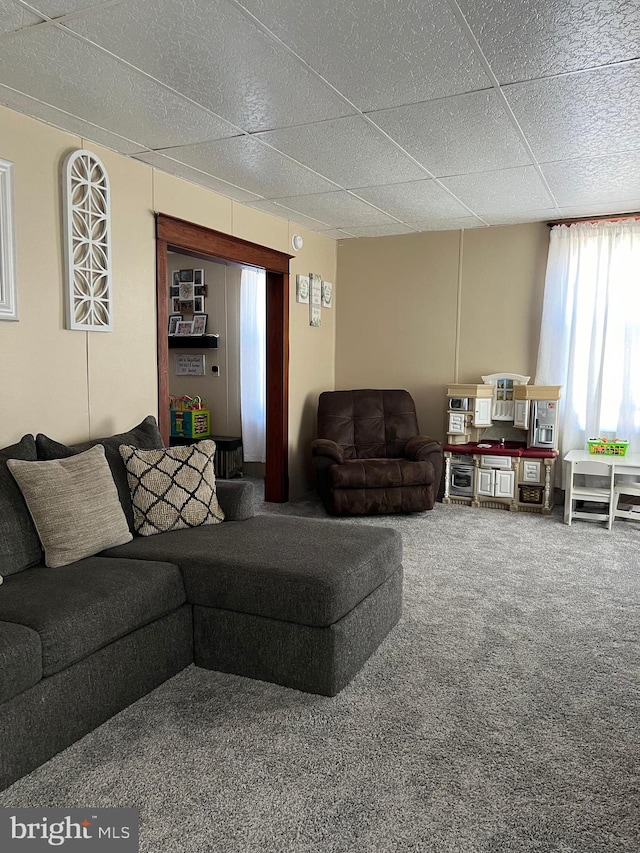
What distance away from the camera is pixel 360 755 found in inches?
82.6

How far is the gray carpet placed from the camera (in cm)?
177

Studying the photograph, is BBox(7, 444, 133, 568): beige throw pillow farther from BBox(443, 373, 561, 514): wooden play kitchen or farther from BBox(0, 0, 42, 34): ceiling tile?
BBox(443, 373, 561, 514): wooden play kitchen

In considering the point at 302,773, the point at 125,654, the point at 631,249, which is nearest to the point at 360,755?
the point at 302,773

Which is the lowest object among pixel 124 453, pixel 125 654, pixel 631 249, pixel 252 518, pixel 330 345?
pixel 125 654

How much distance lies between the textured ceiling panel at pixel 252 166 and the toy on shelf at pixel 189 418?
9.30 feet

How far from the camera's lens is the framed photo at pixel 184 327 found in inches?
276

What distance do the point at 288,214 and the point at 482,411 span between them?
2344 millimetres

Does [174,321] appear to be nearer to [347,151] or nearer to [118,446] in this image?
[347,151]

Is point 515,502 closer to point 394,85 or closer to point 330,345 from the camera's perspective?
point 330,345

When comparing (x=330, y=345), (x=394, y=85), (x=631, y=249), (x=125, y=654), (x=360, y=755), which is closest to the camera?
(x=360, y=755)

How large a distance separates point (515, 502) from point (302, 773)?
384cm

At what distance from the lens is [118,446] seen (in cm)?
327

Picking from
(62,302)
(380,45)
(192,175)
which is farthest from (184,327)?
(380,45)

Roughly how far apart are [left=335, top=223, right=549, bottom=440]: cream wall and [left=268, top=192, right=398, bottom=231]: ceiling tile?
23.7 inches
